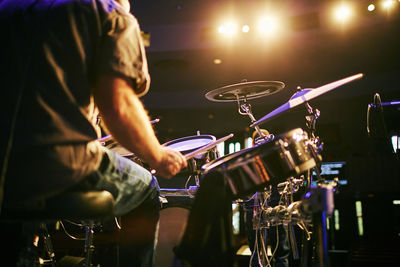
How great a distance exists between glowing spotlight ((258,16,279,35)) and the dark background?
6.7 inches

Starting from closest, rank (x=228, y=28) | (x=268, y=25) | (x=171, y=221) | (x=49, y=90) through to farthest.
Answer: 1. (x=49, y=90)
2. (x=171, y=221)
3. (x=268, y=25)
4. (x=228, y=28)

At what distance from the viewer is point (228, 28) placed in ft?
20.0

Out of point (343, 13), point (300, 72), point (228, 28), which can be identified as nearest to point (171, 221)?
point (228, 28)

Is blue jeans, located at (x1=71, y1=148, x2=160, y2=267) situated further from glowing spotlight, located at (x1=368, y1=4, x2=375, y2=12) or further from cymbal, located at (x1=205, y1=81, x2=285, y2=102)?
glowing spotlight, located at (x1=368, y1=4, x2=375, y2=12)

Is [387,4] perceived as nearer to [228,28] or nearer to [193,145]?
[228,28]

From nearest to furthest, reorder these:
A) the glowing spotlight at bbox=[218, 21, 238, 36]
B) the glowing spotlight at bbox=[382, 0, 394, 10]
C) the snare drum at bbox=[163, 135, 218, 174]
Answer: the snare drum at bbox=[163, 135, 218, 174], the glowing spotlight at bbox=[382, 0, 394, 10], the glowing spotlight at bbox=[218, 21, 238, 36]

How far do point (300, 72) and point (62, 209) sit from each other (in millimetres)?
7475

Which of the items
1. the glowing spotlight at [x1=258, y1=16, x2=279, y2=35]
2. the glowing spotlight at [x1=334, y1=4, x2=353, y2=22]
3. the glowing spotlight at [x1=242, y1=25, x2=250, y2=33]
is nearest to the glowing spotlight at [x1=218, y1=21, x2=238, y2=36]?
the glowing spotlight at [x1=242, y1=25, x2=250, y2=33]

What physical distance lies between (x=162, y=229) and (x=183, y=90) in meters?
6.64

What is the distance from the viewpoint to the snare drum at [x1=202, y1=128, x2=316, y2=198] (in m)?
1.25

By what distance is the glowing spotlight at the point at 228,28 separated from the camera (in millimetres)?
6074

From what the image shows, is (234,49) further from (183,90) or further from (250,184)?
(250,184)

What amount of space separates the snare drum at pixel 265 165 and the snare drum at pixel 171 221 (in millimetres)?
1551

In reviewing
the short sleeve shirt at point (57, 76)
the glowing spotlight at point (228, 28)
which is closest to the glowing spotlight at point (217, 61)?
the glowing spotlight at point (228, 28)
